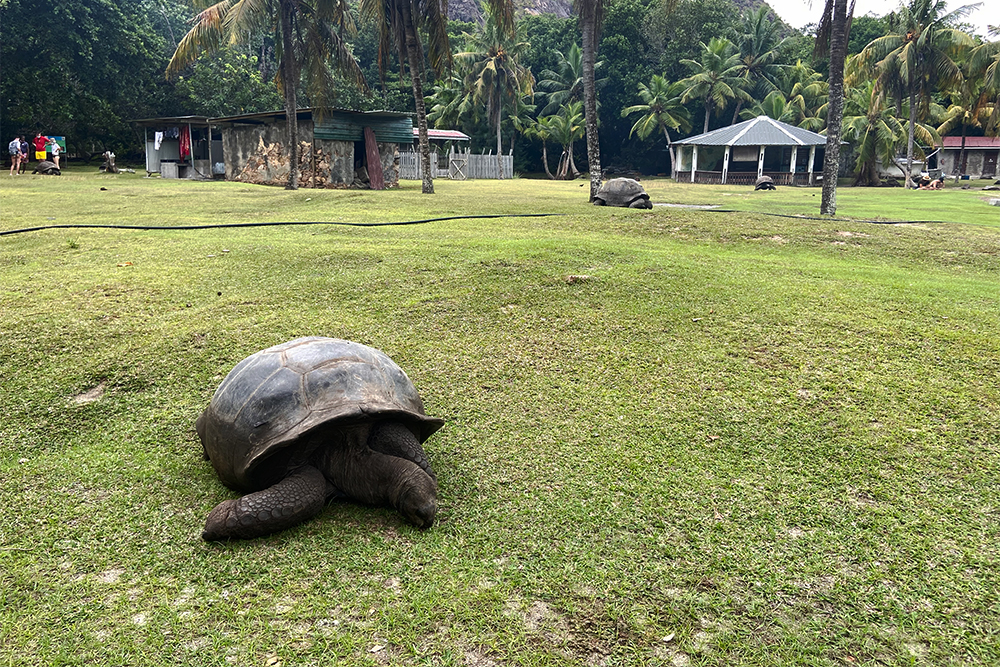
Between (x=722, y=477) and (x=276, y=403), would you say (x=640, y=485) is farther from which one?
(x=276, y=403)

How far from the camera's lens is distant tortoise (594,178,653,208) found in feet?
51.1

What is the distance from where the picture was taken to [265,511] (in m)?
2.76

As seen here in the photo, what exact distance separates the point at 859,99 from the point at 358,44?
32.2 meters

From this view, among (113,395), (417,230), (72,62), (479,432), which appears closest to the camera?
(479,432)

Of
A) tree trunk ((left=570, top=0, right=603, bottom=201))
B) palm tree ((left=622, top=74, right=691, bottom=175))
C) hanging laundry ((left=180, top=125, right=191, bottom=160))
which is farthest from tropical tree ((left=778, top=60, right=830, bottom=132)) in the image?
hanging laundry ((left=180, top=125, right=191, bottom=160))

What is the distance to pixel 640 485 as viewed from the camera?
3.28m

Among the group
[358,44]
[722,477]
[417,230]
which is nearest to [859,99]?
[358,44]

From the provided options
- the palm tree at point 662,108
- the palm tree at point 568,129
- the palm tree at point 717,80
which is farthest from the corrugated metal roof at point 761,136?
the palm tree at point 568,129

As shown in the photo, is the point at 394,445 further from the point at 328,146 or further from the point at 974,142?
the point at 974,142

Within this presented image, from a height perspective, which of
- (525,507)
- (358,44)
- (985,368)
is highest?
(358,44)

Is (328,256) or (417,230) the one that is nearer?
(328,256)

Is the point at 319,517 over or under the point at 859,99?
under

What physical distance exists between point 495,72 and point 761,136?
1572 cm

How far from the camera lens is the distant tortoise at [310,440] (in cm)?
282
